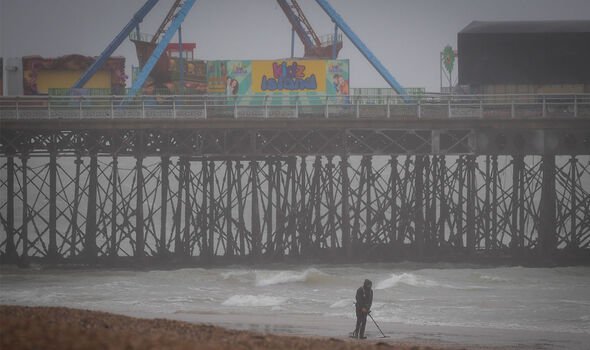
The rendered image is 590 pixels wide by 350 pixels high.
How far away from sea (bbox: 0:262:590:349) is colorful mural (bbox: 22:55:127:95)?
9747 millimetres

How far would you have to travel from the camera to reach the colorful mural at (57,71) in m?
45.9

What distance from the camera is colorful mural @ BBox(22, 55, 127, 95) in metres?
45.9

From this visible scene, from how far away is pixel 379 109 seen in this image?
3975 cm

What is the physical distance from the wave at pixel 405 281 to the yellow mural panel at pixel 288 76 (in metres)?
9.23

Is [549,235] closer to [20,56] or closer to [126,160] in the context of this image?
[20,56]

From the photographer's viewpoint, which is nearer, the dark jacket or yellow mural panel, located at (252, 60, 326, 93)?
the dark jacket

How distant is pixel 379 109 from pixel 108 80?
11180 mm

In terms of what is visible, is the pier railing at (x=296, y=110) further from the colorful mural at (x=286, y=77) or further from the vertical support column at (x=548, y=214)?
the vertical support column at (x=548, y=214)

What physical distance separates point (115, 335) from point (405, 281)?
19422mm

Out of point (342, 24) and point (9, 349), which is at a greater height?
point (342, 24)

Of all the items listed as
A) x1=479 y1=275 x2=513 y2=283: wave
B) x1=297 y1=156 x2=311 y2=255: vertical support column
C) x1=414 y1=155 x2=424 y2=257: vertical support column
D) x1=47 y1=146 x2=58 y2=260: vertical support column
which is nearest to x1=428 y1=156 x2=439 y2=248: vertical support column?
x1=414 y1=155 x2=424 y2=257: vertical support column

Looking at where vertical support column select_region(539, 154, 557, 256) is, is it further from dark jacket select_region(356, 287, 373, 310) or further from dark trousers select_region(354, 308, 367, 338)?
dark jacket select_region(356, 287, 373, 310)

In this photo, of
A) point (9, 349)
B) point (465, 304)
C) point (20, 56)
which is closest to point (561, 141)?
point (465, 304)

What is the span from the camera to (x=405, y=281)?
117ft
